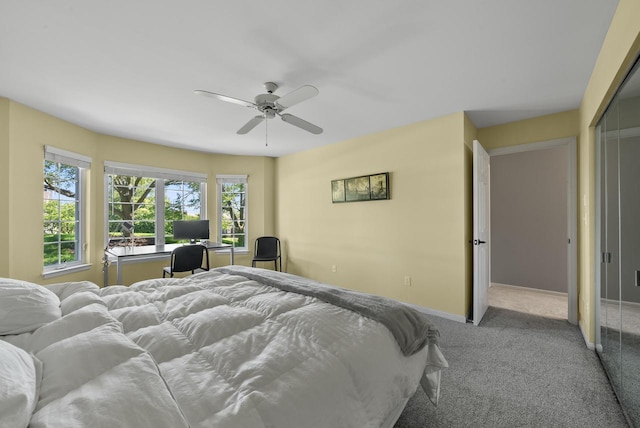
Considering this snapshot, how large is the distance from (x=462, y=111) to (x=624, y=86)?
143 cm

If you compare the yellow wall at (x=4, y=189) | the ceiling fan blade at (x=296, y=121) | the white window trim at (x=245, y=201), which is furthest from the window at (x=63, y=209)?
the ceiling fan blade at (x=296, y=121)

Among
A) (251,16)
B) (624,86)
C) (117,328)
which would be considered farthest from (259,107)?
(624,86)

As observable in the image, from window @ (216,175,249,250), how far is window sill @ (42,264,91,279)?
1.91 m

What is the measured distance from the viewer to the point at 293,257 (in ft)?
16.4

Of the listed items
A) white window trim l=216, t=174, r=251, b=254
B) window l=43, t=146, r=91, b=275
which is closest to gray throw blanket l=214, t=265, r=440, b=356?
window l=43, t=146, r=91, b=275

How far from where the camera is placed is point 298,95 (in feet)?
6.73

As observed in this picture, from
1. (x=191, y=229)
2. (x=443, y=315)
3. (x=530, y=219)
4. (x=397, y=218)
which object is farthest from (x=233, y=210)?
(x=530, y=219)

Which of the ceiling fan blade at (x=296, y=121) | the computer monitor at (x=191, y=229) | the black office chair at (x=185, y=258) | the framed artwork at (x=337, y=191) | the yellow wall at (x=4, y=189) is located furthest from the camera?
the computer monitor at (x=191, y=229)

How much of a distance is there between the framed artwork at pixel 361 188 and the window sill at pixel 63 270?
3.44 metres

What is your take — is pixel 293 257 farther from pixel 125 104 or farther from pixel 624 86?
pixel 624 86

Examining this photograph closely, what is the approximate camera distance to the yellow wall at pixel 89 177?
9.00ft

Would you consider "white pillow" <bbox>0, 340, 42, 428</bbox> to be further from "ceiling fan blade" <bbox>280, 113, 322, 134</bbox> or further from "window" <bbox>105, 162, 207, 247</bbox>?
"window" <bbox>105, 162, 207, 247</bbox>

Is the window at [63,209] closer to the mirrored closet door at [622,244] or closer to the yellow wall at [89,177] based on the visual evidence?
the yellow wall at [89,177]

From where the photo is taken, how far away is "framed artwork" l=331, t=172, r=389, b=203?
3713mm
